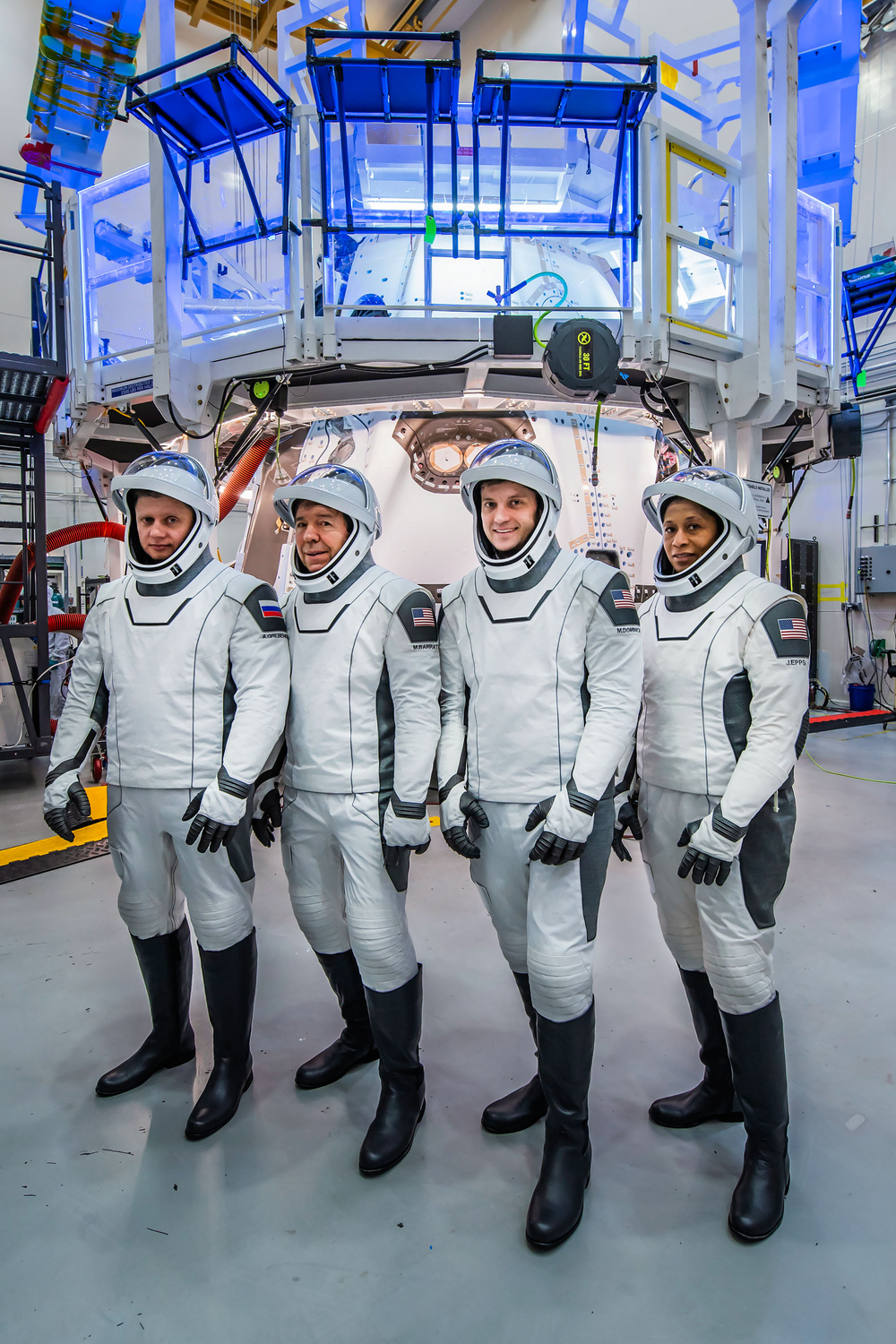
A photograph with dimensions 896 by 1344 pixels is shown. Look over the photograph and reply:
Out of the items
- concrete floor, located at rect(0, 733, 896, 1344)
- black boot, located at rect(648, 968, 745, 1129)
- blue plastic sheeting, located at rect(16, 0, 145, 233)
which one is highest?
blue plastic sheeting, located at rect(16, 0, 145, 233)

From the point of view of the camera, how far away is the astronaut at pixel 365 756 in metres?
2.08

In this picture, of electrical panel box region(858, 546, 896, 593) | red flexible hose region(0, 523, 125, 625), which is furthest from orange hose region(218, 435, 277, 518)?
electrical panel box region(858, 546, 896, 593)

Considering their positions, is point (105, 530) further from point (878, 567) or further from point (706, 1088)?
point (878, 567)

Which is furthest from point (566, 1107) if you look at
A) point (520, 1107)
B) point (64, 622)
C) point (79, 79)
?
point (79, 79)

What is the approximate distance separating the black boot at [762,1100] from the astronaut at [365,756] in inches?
34.0

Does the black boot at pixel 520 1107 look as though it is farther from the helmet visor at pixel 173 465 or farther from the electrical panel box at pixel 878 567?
the electrical panel box at pixel 878 567

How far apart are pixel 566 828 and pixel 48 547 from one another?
22.9ft

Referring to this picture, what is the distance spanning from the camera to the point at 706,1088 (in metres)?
2.22

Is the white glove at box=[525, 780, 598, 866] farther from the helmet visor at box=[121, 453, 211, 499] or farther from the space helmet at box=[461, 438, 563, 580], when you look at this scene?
the helmet visor at box=[121, 453, 211, 499]

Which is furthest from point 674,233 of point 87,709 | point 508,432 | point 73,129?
point 73,129

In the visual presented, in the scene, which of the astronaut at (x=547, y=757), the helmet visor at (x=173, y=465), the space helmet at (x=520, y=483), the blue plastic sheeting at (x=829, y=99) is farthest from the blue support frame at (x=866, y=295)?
the helmet visor at (x=173, y=465)

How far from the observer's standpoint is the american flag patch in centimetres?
186

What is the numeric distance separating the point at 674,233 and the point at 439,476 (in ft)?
6.07

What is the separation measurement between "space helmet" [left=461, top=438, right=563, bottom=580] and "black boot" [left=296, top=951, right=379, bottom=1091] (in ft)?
4.31
